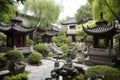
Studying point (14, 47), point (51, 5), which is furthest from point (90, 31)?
point (51, 5)

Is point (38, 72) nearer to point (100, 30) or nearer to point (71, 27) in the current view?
point (100, 30)

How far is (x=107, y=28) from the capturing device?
14266 millimetres

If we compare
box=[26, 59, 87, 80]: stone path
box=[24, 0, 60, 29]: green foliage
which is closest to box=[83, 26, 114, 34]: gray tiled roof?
box=[26, 59, 87, 80]: stone path

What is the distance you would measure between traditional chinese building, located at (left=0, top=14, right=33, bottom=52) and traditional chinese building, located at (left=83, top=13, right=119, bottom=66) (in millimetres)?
7797

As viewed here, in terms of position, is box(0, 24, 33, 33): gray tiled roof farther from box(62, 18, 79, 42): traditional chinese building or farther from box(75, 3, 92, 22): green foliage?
box(62, 18, 79, 42): traditional chinese building

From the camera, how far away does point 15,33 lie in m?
18.1

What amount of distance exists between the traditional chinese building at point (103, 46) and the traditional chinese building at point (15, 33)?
7797mm

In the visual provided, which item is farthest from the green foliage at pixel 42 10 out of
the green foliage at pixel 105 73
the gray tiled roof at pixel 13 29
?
the green foliage at pixel 105 73

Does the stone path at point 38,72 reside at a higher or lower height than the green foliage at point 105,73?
lower

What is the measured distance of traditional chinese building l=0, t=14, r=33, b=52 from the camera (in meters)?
17.7

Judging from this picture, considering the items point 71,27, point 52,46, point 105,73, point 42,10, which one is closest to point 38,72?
point 105,73

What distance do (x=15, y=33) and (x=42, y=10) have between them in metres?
9.75

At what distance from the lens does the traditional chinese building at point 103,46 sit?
548 inches

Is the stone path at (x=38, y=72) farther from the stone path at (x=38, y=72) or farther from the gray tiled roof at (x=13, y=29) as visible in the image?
the gray tiled roof at (x=13, y=29)
